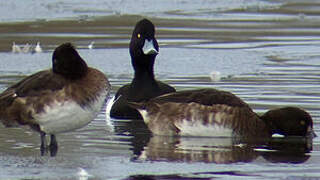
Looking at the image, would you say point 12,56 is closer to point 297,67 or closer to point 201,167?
point 297,67

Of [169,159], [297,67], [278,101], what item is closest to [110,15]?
[297,67]

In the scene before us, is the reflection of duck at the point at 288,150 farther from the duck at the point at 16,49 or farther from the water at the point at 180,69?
the duck at the point at 16,49

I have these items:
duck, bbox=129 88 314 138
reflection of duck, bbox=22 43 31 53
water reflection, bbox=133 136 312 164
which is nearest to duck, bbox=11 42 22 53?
reflection of duck, bbox=22 43 31 53

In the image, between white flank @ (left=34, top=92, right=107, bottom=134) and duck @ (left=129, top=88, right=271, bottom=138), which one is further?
duck @ (left=129, top=88, right=271, bottom=138)

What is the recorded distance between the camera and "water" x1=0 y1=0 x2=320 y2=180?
8.42 meters

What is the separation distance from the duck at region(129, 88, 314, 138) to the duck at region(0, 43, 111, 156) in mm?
1215

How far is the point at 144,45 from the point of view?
11.8m

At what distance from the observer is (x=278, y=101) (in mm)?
11844

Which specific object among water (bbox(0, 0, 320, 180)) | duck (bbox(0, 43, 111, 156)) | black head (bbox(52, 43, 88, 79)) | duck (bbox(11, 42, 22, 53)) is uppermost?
black head (bbox(52, 43, 88, 79))

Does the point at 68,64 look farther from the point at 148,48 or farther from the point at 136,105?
the point at 148,48

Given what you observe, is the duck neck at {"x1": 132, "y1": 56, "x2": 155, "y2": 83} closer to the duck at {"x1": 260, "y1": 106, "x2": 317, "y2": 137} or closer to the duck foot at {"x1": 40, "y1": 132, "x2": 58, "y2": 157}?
the duck at {"x1": 260, "y1": 106, "x2": 317, "y2": 137}

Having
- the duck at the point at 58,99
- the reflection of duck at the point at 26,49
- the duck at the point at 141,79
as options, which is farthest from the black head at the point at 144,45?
the reflection of duck at the point at 26,49

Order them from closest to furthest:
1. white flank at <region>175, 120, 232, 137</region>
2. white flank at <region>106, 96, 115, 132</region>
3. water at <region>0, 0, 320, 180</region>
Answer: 1. water at <region>0, 0, 320, 180</region>
2. white flank at <region>175, 120, 232, 137</region>
3. white flank at <region>106, 96, 115, 132</region>

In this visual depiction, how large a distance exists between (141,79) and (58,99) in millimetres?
3046
